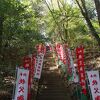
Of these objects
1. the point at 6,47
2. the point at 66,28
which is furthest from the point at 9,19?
the point at 66,28

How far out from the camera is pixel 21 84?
1019cm

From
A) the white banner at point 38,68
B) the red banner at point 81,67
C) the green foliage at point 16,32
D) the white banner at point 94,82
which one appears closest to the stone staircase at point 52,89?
the white banner at point 38,68

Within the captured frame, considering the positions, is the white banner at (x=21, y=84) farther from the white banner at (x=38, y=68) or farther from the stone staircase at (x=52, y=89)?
the stone staircase at (x=52, y=89)

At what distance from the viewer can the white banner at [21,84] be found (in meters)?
10.0

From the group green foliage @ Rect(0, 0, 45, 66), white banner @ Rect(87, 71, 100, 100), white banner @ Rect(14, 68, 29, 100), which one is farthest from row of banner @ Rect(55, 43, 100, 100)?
white banner @ Rect(14, 68, 29, 100)

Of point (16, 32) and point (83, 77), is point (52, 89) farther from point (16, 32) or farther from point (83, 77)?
point (16, 32)

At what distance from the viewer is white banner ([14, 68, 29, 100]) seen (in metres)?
10.0

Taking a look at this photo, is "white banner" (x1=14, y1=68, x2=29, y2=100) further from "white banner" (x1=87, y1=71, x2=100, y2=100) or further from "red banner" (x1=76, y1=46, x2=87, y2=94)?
"red banner" (x1=76, y1=46, x2=87, y2=94)

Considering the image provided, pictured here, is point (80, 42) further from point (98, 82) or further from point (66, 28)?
point (98, 82)

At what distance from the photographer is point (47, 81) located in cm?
1798

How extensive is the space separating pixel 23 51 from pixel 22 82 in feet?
12.2

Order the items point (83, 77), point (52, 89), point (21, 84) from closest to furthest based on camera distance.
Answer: point (21, 84), point (83, 77), point (52, 89)

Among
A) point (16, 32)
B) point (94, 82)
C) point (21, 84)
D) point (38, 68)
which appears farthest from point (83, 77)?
point (16, 32)

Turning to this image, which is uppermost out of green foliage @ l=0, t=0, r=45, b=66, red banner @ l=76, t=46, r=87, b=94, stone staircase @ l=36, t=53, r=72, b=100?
green foliage @ l=0, t=0, r=45, b=66
